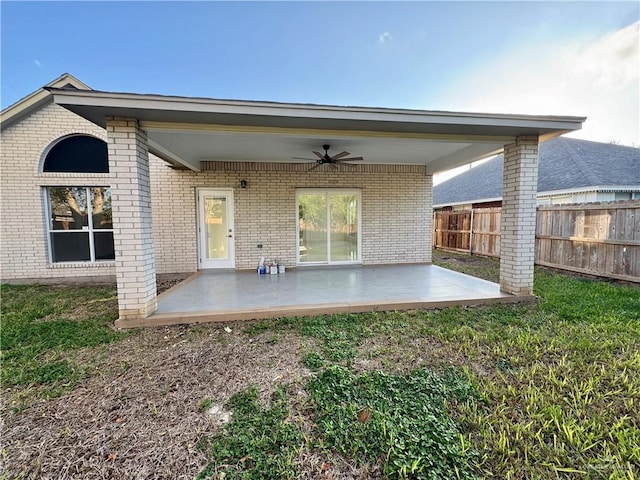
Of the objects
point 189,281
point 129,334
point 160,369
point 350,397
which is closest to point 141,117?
point 129,334

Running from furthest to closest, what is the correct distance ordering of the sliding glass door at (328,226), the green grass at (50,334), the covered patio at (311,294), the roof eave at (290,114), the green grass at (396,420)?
the sliding glass door at (328,226) → the covered patio at (311,294) → the roof eave at (290,114) → the green grass at (50,334) → the green grass at (396,420)

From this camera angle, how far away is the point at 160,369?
9.45ft

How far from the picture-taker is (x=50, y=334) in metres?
3.74

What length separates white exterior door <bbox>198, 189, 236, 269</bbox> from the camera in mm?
7746

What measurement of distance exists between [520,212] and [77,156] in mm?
9867

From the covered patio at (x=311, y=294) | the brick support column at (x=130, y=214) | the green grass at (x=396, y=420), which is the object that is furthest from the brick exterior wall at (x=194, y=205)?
the green grass at (x=396, y=420)

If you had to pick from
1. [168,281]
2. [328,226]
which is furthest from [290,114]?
[168,281]

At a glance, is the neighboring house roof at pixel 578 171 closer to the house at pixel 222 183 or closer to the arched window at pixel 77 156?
the house at pixel 222 183

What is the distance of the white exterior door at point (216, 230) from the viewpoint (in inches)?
305

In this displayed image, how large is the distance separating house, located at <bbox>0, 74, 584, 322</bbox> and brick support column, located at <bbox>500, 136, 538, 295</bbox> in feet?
0.08

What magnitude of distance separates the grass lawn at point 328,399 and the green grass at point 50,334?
27mm

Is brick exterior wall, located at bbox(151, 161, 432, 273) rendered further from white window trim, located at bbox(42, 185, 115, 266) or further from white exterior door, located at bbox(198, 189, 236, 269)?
white window trim, located at bbox(42, 185, 115, 266)

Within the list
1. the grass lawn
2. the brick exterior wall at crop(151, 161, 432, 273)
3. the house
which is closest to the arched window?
the house

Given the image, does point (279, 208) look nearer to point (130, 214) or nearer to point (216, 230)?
point (216, 230)
